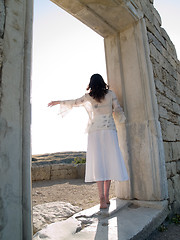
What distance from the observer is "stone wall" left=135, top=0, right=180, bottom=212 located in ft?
9.21

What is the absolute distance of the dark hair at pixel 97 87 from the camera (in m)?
2.52

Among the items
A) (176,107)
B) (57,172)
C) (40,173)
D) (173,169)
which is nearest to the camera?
(173,169)

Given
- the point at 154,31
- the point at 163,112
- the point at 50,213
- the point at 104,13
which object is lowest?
the point at 50,213

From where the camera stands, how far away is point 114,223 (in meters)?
1.84

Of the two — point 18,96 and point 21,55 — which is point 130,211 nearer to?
point 18,96

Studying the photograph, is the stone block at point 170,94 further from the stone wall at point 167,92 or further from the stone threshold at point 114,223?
the stone threshold at point 114,223

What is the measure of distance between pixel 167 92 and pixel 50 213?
2673mm

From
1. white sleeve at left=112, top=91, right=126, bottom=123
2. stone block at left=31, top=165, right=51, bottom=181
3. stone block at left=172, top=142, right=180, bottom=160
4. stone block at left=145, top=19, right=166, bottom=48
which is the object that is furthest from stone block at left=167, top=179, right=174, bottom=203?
stone block at left=31, top=165, right=51, bottom=181

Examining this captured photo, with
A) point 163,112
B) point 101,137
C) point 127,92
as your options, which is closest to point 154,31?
point 127,92

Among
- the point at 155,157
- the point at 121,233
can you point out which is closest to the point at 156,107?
the point at 155,157

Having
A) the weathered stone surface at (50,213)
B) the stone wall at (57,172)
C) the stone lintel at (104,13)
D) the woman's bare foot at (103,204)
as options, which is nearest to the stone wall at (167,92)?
the stone lintel at (104,13)

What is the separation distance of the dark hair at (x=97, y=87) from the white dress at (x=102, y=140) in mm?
60

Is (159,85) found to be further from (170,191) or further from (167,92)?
(170,191)

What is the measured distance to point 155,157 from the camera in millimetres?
2471
